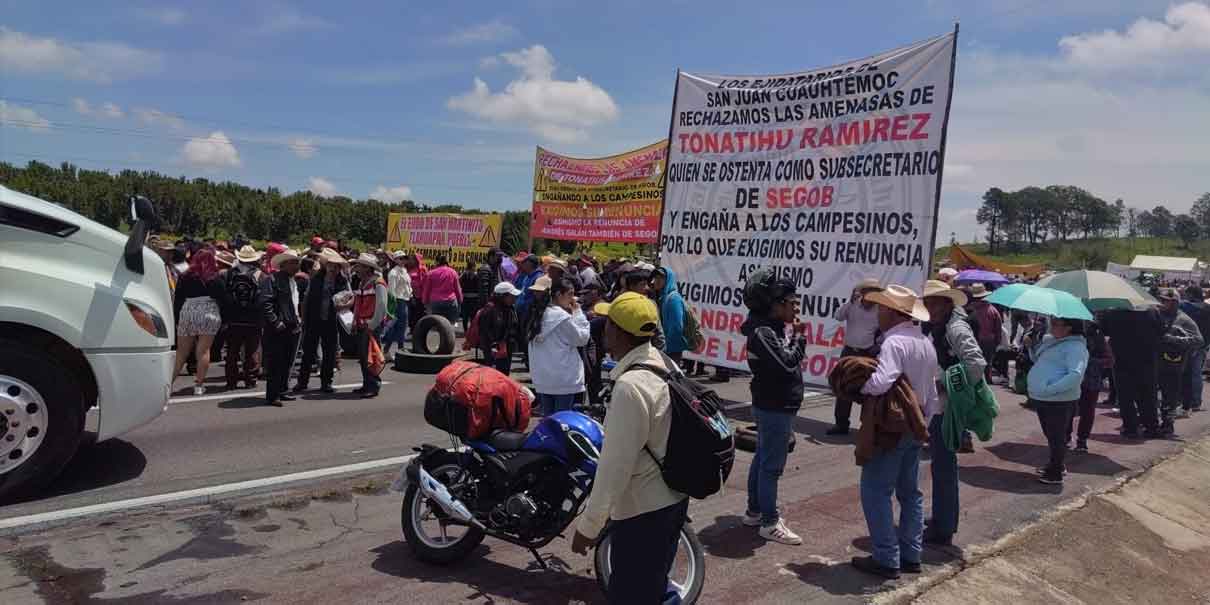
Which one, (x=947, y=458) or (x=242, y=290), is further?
(x=242, y=290)

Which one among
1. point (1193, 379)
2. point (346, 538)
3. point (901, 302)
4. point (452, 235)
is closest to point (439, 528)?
point (346, 538)

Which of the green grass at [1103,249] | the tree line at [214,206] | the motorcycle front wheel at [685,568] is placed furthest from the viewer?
the green grass at [1103,249]

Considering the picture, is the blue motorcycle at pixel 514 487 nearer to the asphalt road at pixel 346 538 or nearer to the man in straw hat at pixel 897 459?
the asphalt road at pixel 346 538

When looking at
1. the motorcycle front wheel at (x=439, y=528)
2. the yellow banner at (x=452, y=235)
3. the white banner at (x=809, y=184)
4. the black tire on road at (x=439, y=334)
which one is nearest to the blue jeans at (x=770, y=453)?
the motorcycle front wheel at (x=439, y=528)

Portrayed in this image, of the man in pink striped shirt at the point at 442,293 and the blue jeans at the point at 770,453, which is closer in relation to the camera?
the blue jeans at the point at 770,453

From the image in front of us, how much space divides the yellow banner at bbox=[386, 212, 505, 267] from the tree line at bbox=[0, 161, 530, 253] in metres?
25.2

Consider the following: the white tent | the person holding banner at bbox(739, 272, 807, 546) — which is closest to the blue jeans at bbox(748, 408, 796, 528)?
the person holding banner at bbox(739, 272, 807, 546)

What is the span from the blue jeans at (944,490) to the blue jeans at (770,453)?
1062 mm

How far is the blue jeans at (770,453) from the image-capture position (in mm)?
5043

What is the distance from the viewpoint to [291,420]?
26.3 feet

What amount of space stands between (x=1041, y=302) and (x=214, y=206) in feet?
184

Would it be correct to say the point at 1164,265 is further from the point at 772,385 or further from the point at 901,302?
the point at 772,385

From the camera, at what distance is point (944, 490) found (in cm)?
530

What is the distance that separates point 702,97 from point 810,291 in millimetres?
2934
